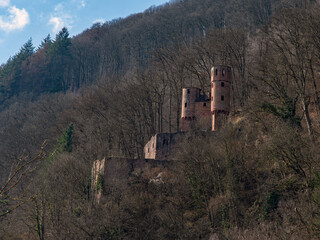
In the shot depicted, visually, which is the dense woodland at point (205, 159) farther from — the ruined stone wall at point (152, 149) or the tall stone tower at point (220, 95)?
the ruined stone wall at point (152, 149)

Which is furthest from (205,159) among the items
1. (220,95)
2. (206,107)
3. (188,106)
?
(188,106)

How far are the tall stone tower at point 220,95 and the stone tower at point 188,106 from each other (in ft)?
5.96

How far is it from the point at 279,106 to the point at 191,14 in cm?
5484

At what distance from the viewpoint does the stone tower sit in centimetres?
3903

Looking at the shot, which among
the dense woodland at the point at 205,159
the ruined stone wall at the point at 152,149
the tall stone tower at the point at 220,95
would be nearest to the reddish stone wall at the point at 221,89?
the tall stone tower at the point at 220,95

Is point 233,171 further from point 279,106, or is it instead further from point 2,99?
point 2,99

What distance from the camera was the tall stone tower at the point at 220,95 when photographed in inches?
1463

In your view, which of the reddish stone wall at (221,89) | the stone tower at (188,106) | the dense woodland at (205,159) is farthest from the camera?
the stone tower at (188,106)

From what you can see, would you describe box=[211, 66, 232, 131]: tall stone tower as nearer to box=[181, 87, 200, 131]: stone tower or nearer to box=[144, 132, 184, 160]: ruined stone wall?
box=[181, 87, 200, 131]: stone tower

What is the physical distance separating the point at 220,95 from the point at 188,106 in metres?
2.97

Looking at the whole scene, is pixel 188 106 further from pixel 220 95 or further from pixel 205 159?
pixel 205 159

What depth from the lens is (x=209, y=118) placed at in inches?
1519

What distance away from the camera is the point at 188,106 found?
39.3 metres

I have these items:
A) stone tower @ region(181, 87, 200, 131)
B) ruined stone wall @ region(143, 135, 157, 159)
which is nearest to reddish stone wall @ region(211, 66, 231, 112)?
stone tower @ region(181, 87, 200, 131)
